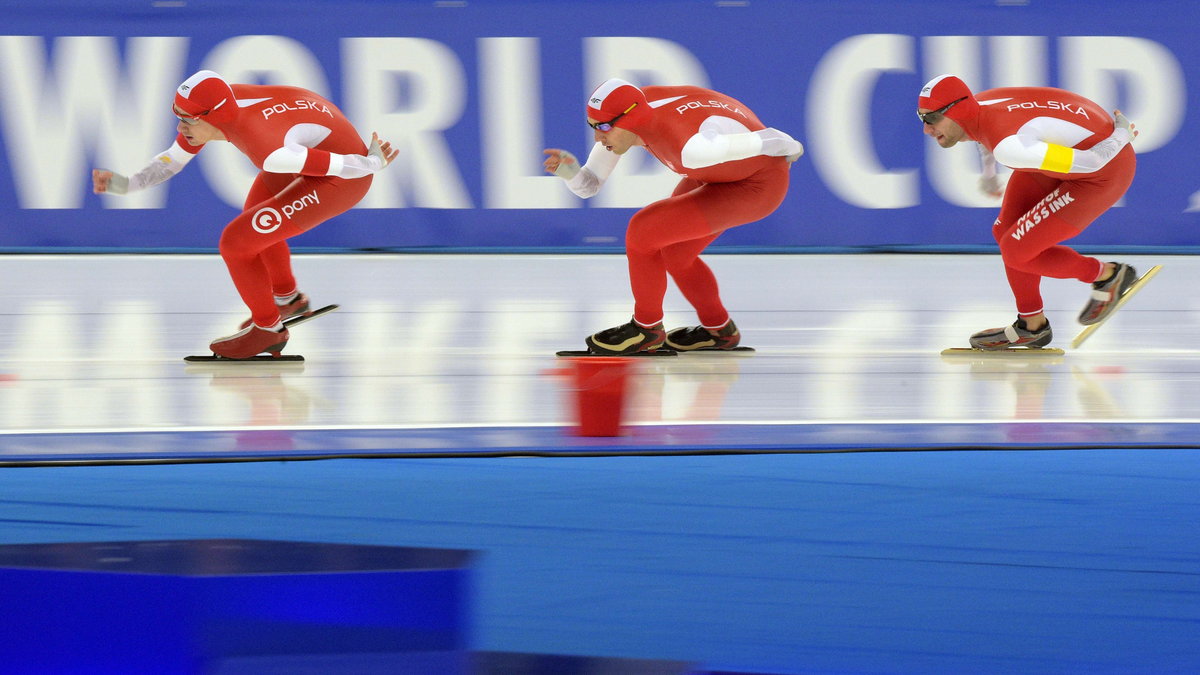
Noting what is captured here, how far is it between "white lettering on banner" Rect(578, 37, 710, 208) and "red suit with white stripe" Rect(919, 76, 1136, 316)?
12.1ft

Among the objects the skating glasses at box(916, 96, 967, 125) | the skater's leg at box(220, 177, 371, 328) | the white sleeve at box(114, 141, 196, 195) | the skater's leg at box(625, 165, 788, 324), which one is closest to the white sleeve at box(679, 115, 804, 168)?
the skater's leg at box(625, 165, 788, 324)

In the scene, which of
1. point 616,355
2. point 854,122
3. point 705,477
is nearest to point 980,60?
point 854,122

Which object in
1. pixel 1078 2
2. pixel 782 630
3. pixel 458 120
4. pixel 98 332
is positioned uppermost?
pixel 1078 2

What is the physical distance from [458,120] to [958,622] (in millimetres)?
7012

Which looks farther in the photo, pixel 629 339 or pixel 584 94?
pixel 584 94

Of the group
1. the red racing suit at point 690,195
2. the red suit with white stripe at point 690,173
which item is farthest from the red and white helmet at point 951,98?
the red racing suit at point 690,195

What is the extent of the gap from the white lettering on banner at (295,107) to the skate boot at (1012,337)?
2.63m

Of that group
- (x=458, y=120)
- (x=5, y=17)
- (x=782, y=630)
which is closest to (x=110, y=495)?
(x=782, y=630)

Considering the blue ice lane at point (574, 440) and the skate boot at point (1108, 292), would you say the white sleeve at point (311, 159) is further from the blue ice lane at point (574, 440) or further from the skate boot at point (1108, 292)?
the skate boot at point (1108, 292)

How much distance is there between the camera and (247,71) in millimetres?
8859

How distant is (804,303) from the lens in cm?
682

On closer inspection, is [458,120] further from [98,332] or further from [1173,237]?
[1173,237]

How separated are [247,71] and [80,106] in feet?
3.45

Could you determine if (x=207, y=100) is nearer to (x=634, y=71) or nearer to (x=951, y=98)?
(x=951, y=98)
